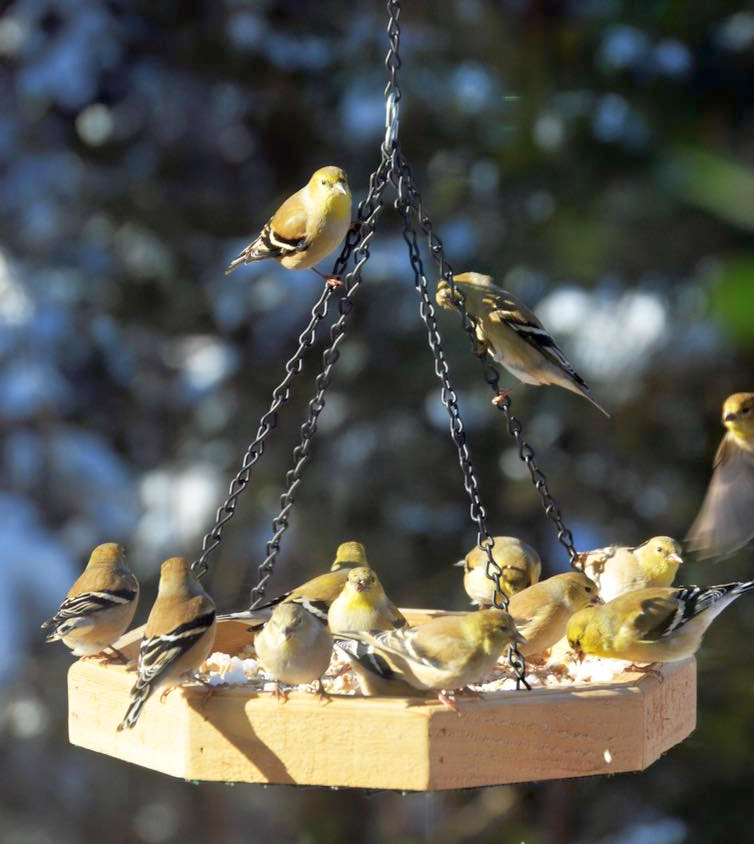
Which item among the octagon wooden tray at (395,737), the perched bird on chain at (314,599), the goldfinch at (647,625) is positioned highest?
the perched bird on chain at (314,599)

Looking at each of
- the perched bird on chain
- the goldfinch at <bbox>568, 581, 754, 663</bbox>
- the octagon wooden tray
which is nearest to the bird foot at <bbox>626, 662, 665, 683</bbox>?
the goldfinch at <bbox>568, 581, 754, 663</bbox>

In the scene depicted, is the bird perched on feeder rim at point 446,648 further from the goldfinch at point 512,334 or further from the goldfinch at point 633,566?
the goldfinch at point 512,334

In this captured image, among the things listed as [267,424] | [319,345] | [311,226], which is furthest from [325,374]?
[319,345]

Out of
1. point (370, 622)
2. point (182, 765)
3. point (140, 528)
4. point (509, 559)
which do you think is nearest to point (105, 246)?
point (140, 528)

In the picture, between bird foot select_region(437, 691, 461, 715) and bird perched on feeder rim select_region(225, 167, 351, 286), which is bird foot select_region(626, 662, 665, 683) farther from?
bird perched on feeder rim select_region(225, 167, 351, 286)

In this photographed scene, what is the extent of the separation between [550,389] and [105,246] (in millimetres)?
2538

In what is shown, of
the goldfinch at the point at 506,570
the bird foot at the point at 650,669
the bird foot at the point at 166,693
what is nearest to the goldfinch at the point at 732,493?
the goldfinch at the point at 506,570

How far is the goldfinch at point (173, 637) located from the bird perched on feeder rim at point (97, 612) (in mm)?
288

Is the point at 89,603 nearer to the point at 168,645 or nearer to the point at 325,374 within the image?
the point at 168,645

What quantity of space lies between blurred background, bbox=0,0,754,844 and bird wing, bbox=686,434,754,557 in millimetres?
1152

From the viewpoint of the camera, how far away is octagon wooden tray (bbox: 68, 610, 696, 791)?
2342 millimetres

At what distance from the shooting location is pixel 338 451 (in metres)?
6.21

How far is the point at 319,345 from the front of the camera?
6.21 meters

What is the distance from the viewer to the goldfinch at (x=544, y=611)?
313 cm
